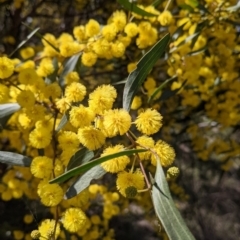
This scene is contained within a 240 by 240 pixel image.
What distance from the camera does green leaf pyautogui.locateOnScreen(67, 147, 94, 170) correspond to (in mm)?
1091

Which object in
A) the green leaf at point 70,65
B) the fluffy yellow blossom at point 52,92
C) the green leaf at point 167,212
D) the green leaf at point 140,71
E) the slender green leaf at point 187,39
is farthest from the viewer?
the slender green leaf at point 187,39

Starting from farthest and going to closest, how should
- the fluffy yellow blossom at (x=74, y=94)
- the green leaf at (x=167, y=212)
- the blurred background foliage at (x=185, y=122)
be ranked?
the blurred background foliage at (x=185, y=122) < the fluffy yellow blossom at (x=74, y=94) < the green leaf at (x=167, y=212)

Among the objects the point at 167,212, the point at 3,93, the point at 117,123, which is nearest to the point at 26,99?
the point at 3,93

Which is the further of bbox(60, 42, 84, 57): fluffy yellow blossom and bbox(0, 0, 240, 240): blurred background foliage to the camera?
bbox(0, 0, 240, 240): blurred background foliage

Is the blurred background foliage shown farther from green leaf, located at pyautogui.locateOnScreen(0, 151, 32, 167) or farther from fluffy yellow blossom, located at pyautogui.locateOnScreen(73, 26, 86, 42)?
green leaf, located at pyautogui.locateOnScreen(0, 151, 32, 167)

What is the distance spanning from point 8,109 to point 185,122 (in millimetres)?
1840

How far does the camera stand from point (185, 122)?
297 centimetres

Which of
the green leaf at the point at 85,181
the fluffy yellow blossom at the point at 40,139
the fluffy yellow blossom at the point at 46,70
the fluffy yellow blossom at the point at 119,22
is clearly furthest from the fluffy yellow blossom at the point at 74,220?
the fluffy yellow blossom at the point at 119,22

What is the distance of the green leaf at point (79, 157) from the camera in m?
1.09

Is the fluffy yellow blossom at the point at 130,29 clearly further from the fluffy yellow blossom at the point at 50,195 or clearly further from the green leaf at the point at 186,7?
the fluffy yellow blossom at the point at 50,195

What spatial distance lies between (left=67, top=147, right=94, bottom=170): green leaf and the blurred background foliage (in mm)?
731

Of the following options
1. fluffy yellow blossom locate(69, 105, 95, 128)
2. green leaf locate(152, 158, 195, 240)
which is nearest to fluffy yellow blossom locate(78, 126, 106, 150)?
fluffy yellow blossom locate(69, 105, 95, 128)

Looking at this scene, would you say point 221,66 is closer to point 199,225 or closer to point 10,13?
point 10,13

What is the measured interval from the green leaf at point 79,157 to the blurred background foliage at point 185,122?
73 centimetres
